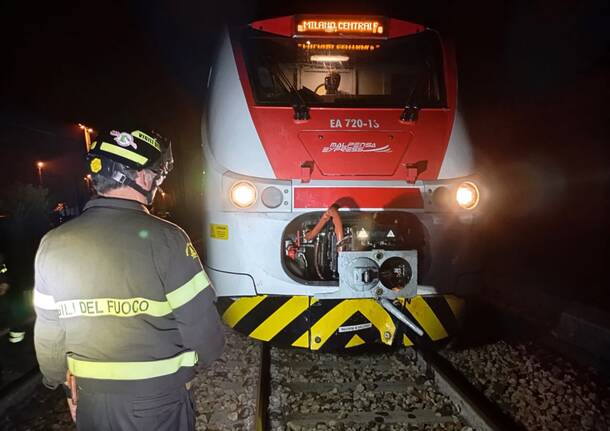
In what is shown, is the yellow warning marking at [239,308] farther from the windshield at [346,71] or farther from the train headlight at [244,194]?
the windshield at [346,71]

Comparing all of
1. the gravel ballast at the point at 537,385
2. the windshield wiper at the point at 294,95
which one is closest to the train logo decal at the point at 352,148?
the windshield wiper at the point at 294,95

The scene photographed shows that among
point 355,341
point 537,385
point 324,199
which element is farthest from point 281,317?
point 537,385

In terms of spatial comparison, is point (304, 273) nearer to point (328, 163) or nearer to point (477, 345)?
point (328, 163)

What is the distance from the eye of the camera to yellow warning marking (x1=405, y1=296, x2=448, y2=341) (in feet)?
11.9

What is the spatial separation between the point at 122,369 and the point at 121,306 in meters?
0.26

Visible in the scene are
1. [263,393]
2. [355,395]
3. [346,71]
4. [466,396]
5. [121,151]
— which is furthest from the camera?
[346,71]

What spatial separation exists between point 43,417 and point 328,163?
3.01 m

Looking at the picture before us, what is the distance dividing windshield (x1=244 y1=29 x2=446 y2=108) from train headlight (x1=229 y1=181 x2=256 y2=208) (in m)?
0.79

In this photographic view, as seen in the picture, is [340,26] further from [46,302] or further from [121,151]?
[46,302]

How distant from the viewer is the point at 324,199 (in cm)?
349

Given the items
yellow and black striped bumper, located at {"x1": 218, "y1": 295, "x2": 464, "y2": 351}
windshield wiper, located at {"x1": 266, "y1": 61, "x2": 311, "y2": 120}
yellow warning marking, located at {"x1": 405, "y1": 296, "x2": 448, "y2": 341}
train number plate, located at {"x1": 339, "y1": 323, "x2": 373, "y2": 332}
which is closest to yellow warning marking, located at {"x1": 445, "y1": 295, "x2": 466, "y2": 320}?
yellow and black striped bumper, located at {"x1": 218, "y1": 295, "x2": 464, "y2": 351}

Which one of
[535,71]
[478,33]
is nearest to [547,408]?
[535,71]

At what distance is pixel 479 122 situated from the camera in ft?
13.0

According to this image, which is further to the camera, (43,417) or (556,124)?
(556,124)
